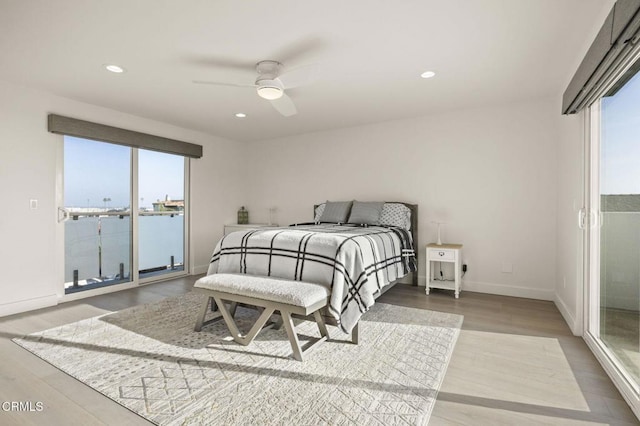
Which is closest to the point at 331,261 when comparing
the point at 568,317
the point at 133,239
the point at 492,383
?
the point at 492,383

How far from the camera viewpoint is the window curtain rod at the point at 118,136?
11.9ft

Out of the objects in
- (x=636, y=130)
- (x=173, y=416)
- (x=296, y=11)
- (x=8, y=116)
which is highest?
(x=296, y=11)

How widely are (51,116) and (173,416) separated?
11.7ft

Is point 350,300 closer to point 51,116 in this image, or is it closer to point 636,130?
point 636,130

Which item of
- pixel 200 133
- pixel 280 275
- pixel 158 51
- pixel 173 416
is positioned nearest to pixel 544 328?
pixel 280 275

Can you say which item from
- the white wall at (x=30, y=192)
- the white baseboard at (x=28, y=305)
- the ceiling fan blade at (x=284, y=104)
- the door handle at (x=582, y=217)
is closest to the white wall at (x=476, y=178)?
the door handle at (x=582, y=217)

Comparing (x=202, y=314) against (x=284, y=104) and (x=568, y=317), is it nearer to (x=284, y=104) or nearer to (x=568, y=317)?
(x=284, y=104)

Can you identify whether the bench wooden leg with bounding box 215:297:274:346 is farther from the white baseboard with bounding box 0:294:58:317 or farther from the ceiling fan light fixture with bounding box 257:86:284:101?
the white baseboard with bounding box 0:294:58:317

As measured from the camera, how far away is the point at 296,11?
2078mm

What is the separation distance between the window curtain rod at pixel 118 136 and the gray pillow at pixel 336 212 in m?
2.27

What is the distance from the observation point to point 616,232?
2150mm

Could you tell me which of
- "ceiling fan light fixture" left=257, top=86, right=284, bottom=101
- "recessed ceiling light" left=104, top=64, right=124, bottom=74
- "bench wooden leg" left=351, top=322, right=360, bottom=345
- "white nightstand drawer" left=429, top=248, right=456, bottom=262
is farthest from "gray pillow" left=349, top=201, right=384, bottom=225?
"recessed ceiling light" left=104, top=64, right=124, bottom=74

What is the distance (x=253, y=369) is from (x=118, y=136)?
3.54 m

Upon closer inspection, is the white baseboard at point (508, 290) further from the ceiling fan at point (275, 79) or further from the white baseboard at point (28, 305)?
the white baseboard at point (28, 305)
